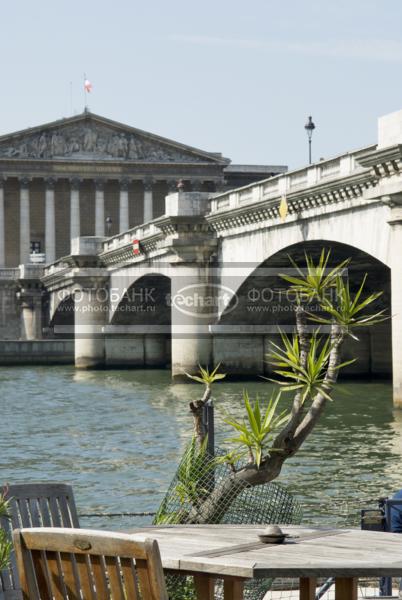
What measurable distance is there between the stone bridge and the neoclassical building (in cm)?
4703

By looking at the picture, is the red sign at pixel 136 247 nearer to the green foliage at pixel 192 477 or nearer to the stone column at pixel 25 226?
the green foliage at pixel 192 477

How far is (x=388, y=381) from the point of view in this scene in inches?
2178

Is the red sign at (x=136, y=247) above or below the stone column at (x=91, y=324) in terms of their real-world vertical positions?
above

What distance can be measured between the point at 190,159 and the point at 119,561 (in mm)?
128633

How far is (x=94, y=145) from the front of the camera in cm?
13250

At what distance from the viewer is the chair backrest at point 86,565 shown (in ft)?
20.6

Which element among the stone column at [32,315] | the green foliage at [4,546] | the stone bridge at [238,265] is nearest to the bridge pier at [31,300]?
the stone column at [32,315]

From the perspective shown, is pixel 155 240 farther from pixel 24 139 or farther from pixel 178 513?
pixel 24 139

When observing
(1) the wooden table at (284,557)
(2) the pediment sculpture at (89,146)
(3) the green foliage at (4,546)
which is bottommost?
(1) the wooden table at (284,557)

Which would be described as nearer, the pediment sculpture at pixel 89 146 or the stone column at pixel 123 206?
the pediment sculpture at pixel 89 146

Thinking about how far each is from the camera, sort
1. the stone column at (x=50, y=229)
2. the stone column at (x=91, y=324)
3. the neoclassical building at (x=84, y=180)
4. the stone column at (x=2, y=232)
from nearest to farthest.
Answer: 1. the stone column at (x=91, y=324)
2. the neoclassical building at (x=84, y=180)
3. the stone column at (x=2, y=232)
4. the stone column at (x=50, y=229)

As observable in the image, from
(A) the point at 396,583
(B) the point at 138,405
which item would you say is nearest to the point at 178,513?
(A) the point at 396,583

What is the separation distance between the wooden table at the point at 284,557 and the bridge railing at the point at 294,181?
26945 mm

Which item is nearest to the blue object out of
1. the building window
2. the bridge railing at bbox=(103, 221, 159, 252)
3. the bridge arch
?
the bridge arch
